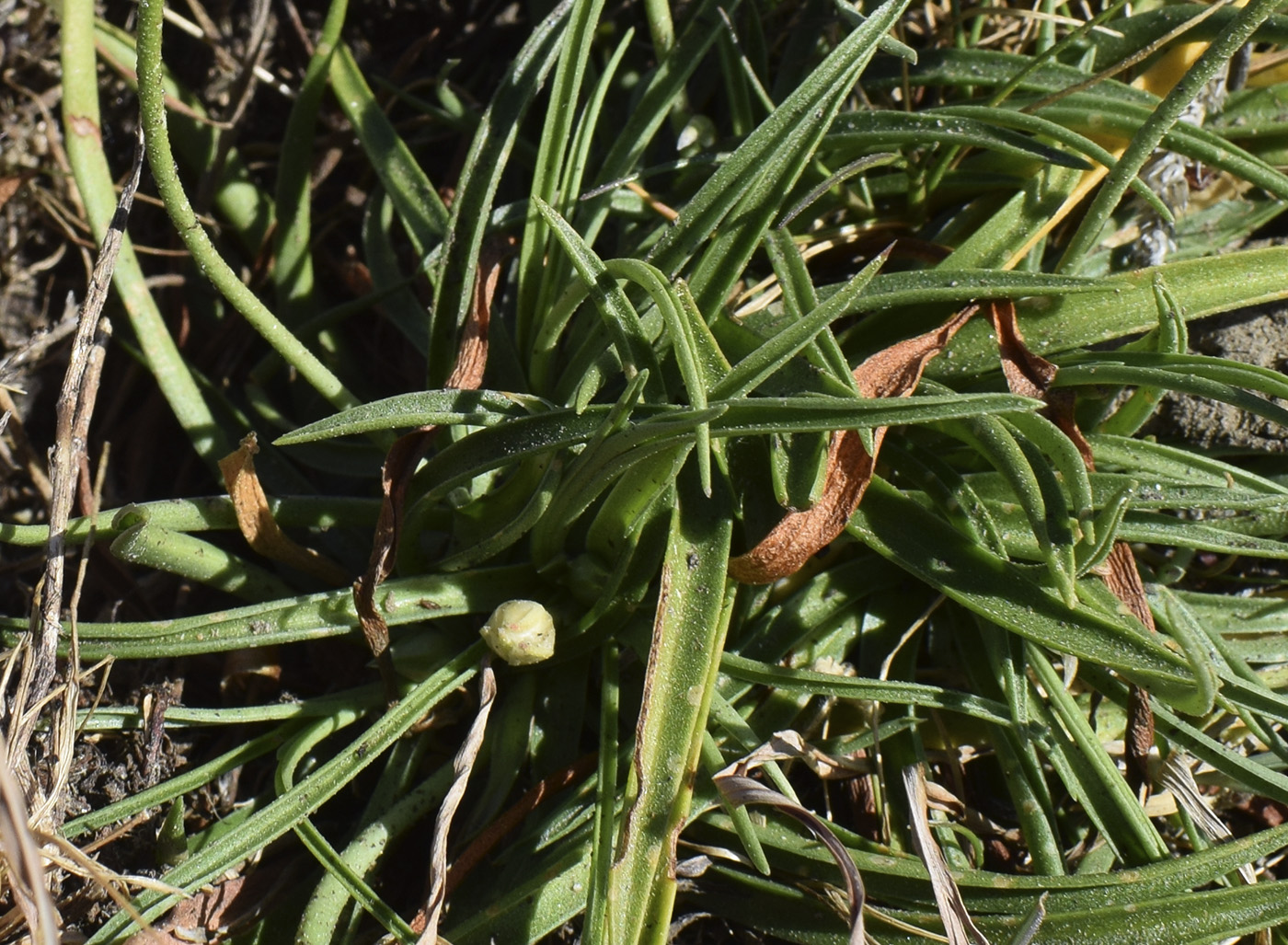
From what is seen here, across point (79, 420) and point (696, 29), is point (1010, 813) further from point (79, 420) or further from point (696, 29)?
point (79, 420)

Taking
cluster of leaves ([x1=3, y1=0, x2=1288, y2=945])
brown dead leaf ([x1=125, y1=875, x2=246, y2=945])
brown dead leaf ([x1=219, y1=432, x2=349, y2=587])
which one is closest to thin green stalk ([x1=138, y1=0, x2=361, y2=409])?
cluster of leaves ([x1=3, y1=0, x2=1288, y2=945])

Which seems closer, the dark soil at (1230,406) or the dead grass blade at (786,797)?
the dead grass blade at (786,797)

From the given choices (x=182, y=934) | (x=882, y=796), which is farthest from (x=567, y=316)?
(x=182, y=934)

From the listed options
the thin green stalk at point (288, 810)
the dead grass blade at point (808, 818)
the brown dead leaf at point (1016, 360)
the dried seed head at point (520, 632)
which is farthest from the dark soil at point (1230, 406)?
the thin green stalk at point (288, 810)

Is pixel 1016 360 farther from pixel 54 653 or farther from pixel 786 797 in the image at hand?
pixel 54 653

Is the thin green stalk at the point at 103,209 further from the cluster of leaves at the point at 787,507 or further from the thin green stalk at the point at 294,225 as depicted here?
the thin green stalk at the point at 294,225


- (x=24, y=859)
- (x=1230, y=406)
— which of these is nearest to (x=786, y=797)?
(x=24, y=859)
